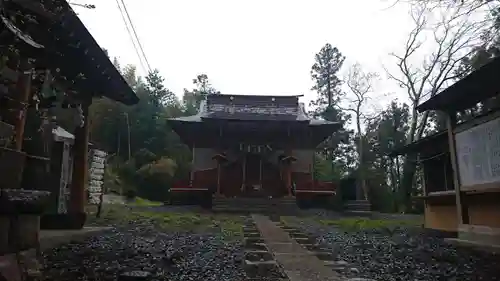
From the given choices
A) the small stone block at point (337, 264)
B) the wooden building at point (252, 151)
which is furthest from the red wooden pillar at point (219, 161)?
the small stone block at point (337, 264)

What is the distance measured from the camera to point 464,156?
7180 mm

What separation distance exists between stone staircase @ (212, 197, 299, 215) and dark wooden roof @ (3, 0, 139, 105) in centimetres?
1081

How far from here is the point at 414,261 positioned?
4.95m

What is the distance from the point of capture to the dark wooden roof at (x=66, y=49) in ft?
10.4

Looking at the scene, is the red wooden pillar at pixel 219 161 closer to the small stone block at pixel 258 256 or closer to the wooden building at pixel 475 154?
the wooden building at pixel 475 154

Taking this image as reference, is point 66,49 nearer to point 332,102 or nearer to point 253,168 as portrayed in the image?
point 253,168

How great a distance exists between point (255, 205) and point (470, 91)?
12428 millimetres

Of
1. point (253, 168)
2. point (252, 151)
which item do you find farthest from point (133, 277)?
point (253, 168)

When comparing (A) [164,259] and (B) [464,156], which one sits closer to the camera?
(A) [164,259]

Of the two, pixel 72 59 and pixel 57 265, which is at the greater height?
pixel 72 59

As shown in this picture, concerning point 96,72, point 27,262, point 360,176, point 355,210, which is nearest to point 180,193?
point 355,210

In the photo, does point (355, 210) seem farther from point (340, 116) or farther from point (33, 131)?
point (33, 131)

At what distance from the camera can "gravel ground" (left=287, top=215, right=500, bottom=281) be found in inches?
157

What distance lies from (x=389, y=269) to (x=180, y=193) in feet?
53.0
